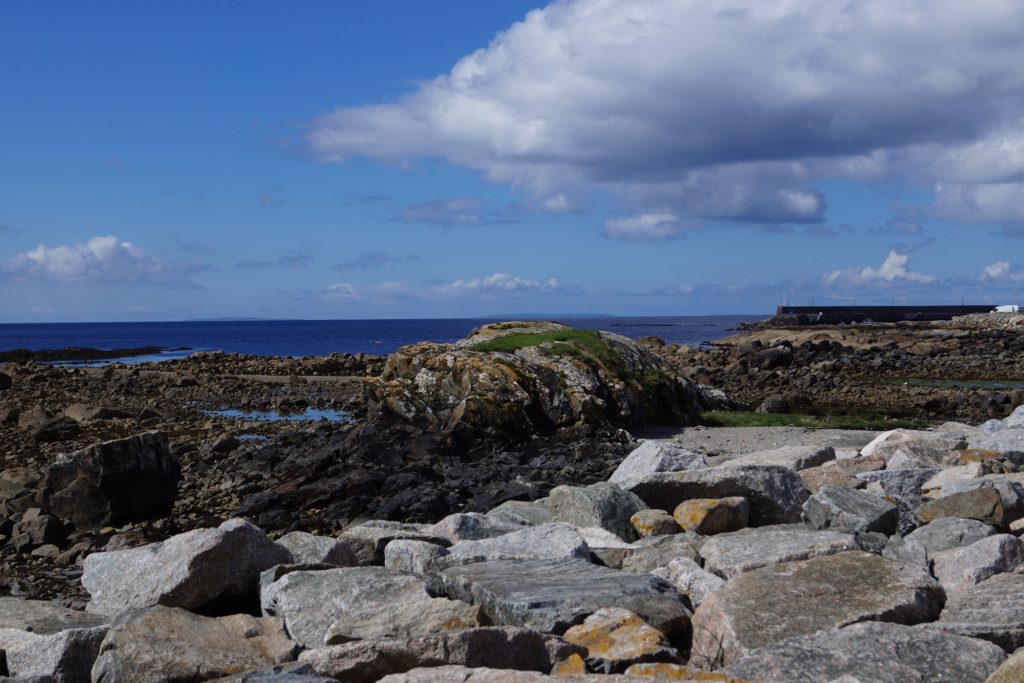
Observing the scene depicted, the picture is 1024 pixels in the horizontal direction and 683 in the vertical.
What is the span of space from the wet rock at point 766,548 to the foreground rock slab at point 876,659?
1.50 metres

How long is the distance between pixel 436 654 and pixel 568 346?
14.6 metres

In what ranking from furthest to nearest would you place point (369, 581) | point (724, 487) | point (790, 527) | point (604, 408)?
point (604, 408) < point (724, 487) < point (790, 527) < point (369, 581)

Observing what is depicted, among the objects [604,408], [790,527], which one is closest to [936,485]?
[790,527]

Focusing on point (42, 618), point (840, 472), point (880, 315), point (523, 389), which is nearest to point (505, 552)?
point (42, 618)

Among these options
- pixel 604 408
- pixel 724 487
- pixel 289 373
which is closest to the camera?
pixel 724 487

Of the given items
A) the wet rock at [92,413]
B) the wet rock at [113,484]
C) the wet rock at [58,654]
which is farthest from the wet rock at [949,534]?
the wet rock at [92,413]

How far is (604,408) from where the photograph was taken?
18.0 metres

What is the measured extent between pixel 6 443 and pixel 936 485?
17018 mm

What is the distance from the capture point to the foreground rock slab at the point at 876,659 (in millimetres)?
4645

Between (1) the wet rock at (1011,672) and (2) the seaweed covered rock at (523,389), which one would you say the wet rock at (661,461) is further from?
(1) the wet rock at (1011,672)

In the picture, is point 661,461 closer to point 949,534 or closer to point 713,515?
point 713,515

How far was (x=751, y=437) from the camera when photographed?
16812mm

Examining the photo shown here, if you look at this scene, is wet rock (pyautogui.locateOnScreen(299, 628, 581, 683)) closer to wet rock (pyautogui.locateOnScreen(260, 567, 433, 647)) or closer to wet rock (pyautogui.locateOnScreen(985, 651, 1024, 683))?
wet rock (pyautogui.locateOnScreen(260, 567, 433, 647))

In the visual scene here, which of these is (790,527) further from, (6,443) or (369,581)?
(6,443)
